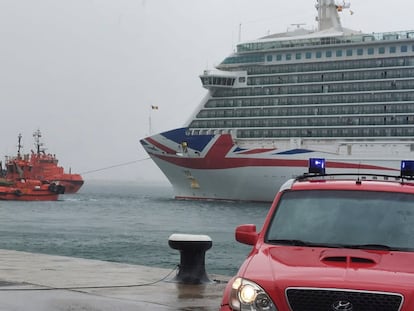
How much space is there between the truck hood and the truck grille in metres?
0.04

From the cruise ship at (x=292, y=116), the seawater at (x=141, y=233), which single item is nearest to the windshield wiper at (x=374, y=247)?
the seawater at (x=141, y=233)

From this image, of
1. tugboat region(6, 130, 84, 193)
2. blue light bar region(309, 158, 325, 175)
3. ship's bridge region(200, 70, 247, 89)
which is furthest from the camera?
tugboat region(6, 130, 84, 193)

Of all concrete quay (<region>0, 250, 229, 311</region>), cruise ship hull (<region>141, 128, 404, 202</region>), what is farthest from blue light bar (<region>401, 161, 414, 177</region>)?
cruise ship hull (<region>141, 128, 404, 202</region>)

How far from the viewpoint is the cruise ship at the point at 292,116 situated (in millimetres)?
58969

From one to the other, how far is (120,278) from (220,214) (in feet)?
140

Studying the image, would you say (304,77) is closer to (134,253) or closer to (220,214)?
(220,214)

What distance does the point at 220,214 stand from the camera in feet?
173

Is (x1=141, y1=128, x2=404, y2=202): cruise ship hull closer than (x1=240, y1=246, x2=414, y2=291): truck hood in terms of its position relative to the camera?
No

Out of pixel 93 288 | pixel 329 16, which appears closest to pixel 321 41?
pixel 329 16

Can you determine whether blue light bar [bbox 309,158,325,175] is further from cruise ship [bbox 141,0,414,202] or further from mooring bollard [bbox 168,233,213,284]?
cruise ship [bbox 141,0,414,202]

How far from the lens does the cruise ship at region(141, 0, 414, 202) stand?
58969 millimetres

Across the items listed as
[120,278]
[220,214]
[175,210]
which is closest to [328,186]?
[120,278]

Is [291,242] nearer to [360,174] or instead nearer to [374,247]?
[374,247]

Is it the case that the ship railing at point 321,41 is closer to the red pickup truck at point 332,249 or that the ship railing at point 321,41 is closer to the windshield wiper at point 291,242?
the red pickup truck at point 332,249
